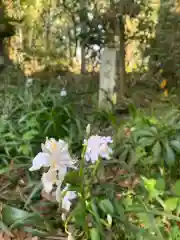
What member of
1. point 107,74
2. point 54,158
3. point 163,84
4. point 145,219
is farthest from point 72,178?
point 163,84

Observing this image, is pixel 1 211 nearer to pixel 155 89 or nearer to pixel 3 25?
pixel 155 89

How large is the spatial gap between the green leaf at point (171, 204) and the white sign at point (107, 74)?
1.53 metres

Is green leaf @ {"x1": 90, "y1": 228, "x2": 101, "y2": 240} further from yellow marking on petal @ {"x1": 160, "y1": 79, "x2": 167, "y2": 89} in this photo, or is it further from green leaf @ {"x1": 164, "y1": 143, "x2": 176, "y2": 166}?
yellow marking on petal @ {"x1": 160, "y1": 79, "x2": 167, "y2": 89}

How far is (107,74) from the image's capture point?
9.14 ft

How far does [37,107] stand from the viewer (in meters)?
2.65

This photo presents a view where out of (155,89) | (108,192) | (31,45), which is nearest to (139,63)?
(155,89)

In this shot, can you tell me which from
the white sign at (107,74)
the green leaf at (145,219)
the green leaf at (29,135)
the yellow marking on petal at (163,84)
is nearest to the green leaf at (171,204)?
the green leaf at (145,219)

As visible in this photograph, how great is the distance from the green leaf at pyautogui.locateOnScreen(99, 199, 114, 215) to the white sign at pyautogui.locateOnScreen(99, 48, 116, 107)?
1.61 metres

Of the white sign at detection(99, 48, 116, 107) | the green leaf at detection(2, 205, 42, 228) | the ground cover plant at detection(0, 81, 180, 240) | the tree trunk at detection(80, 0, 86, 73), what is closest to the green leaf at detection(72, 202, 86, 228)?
the ground cover plant at detection(0, 81, 180, 240)

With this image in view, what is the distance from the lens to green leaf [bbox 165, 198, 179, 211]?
1332 millimetres

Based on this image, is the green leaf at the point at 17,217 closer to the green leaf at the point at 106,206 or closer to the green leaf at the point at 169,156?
the green leaf at the point at 106,206

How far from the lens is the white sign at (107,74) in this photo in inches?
108

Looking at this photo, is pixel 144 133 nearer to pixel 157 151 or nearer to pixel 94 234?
pixel 157 151

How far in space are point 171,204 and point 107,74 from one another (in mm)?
1610
